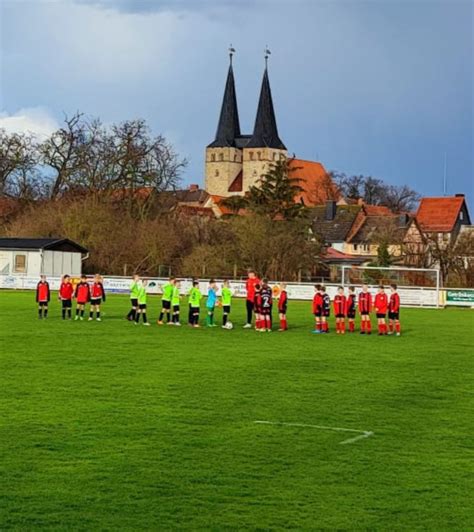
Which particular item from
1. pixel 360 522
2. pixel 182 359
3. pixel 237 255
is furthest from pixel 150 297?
pixel 360 522

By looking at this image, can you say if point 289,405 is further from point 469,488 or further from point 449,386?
point 469,488

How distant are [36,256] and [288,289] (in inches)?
632

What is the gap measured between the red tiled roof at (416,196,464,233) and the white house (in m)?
52.1

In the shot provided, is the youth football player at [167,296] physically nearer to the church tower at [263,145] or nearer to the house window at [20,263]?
the house window at [20,263]

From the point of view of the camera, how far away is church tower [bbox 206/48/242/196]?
13662 cm

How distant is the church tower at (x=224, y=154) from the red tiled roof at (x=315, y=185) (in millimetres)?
9358

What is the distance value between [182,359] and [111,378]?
149 inches

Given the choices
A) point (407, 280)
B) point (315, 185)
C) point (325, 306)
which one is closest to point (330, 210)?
point (315, 185)

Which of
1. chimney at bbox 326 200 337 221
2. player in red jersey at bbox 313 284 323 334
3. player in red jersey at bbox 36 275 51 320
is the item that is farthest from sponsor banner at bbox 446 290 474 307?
chimney at bbox 326 200 337 221

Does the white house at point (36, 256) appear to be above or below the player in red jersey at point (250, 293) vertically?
above

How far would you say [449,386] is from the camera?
17.0m

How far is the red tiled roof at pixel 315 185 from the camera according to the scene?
409 feet

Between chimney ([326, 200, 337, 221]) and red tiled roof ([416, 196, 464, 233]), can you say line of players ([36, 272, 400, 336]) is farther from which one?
red tiled roof ([416, 196, 464, 233])

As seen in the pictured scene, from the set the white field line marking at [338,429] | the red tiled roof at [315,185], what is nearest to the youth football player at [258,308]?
the white field line marking at [338,429]
